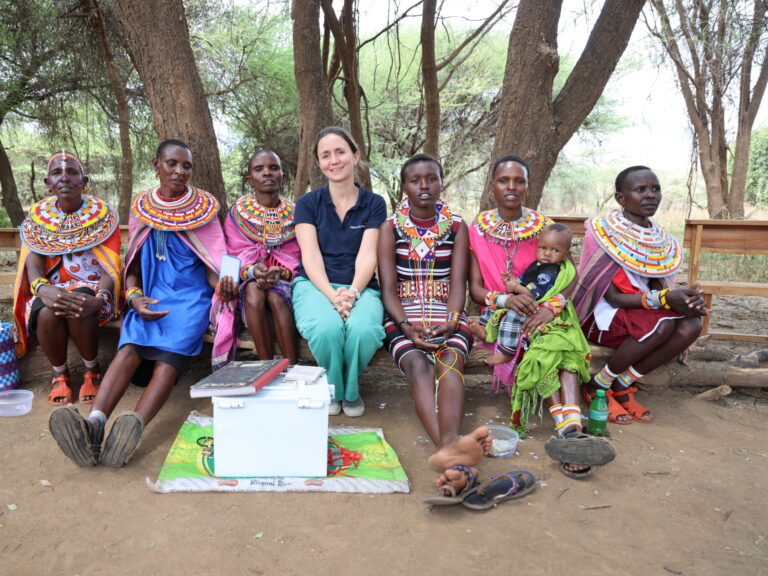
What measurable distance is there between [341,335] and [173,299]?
1064 mm

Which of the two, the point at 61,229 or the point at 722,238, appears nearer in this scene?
the point at 61,229

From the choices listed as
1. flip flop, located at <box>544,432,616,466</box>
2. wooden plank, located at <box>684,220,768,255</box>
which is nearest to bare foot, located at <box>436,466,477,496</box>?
flip flop, located at <box>544,432,616,466</box>

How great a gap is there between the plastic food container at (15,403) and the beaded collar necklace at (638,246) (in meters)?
3.55

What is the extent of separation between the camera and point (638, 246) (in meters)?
3.29

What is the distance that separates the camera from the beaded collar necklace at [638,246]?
10.7 feet

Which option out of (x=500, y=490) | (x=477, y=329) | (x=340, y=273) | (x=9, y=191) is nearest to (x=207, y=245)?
(x=340, y=273)

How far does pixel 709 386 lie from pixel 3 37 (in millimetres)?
9526

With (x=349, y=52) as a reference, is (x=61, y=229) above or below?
below

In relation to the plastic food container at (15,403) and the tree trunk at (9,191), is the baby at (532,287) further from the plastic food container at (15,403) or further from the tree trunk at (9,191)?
the tree trunk at (9,191)

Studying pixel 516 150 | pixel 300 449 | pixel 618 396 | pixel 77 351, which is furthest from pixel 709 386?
pixel 77 351

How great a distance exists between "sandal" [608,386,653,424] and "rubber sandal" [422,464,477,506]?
4.73ft

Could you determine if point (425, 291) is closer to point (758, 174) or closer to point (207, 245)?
point (207, 245)

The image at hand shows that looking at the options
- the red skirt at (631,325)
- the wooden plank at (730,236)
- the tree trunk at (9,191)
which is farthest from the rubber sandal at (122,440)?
the tree trunk at (9,191)

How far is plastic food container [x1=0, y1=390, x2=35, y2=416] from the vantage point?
322 centimetres
